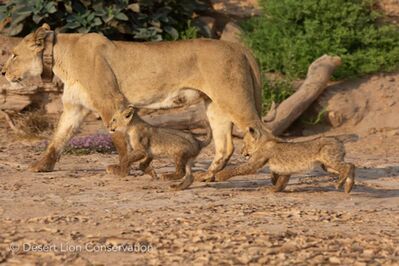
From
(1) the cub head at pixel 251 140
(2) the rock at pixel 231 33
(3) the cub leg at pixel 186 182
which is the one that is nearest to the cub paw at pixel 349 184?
(1) the cub head at pixel 251 140

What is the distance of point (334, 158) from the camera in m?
8.23

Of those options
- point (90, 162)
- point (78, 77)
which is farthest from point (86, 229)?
point (90, 162)

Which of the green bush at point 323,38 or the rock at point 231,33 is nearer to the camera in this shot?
the green bush at point 323,38

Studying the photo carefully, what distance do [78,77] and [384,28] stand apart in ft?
25.7

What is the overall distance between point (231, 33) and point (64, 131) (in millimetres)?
7080

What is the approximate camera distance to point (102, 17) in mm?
15234

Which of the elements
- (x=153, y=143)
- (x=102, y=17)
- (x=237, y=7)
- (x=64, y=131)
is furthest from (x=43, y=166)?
(x=237, y=7)

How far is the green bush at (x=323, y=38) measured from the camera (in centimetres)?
1534

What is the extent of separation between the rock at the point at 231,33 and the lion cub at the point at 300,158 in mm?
7899

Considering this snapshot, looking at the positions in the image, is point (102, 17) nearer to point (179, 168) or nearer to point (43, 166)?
point (43, 166)

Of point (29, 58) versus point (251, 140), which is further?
point (29, 58)

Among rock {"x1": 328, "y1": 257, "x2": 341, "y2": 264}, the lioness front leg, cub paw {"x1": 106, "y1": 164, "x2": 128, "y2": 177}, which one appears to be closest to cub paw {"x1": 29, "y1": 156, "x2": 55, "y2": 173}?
the lioness front leg

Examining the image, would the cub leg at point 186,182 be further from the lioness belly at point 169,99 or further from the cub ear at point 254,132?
the lioness belly at point 169,99

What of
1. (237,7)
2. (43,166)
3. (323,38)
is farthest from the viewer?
(237,7)
